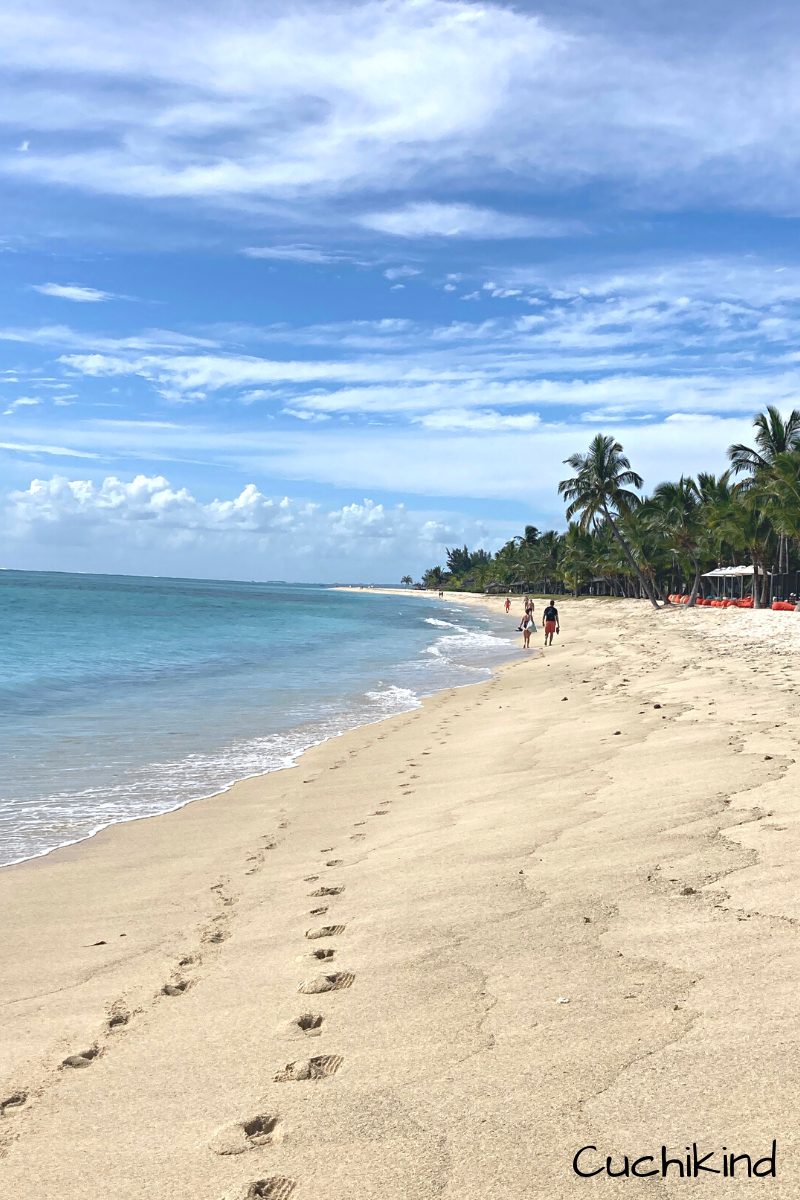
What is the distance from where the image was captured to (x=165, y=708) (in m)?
17.1

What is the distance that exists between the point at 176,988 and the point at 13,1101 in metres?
1.14

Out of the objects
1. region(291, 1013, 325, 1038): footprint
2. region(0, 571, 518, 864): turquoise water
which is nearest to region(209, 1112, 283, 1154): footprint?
region(291, 1013, 325, 1038): footprint

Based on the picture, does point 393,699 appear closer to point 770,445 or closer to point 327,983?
point 327,983

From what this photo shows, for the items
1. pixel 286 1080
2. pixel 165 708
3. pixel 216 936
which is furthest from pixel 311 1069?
pixel 165 708

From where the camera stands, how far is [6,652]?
2912 centimetres

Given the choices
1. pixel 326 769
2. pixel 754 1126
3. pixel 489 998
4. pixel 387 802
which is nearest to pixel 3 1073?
pixel 489 998

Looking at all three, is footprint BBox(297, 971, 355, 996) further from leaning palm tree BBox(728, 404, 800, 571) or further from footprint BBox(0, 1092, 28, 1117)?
leaning palm tree BBox(728, 404, 800, 571)

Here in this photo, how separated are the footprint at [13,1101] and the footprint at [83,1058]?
0.25 m

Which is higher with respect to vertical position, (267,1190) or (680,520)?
(680,520)

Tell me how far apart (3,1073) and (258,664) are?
23232 mm

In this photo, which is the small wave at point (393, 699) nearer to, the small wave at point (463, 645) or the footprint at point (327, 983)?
the small wave at point (463, 645)

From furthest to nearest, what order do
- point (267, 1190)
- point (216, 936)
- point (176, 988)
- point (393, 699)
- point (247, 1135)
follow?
point (393, 699), point (216, 936), point (176, 988), point (247, 1135), point (267, 1190)

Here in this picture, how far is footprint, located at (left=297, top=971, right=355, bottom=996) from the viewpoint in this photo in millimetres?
4109

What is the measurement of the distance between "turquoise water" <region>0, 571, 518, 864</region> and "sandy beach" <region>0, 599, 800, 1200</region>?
1805 millimetres
